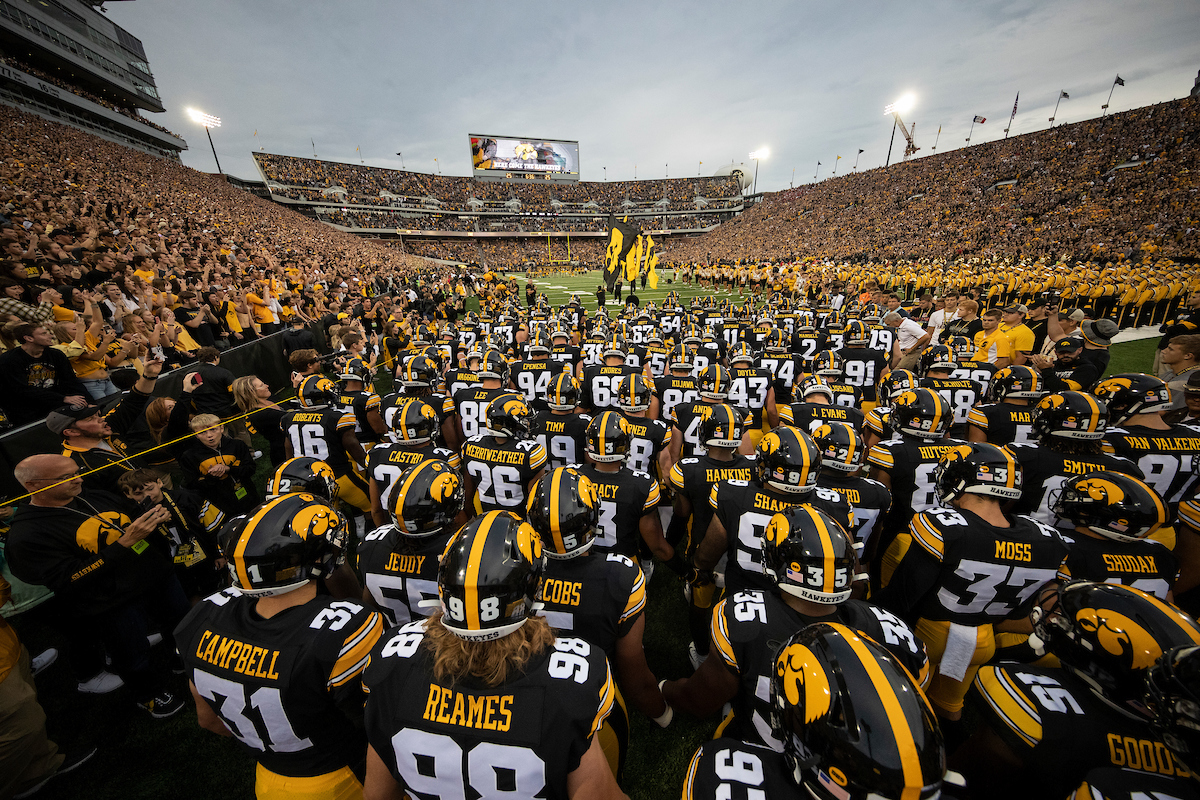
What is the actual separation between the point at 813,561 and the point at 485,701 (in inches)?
64.0

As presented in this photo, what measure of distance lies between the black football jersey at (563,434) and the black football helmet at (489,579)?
3176 millimetres

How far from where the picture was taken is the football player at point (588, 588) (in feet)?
8.52

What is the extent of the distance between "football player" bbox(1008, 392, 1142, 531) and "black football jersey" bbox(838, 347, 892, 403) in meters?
4.15

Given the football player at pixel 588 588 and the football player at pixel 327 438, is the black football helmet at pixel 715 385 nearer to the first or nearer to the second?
the football player at pixel 588 588

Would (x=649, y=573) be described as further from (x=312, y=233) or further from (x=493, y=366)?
(x=312, y=233)

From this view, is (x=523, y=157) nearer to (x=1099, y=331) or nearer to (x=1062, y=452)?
(x=1099, y=331)

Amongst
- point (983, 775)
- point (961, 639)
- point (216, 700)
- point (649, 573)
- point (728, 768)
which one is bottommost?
point (649, 573)

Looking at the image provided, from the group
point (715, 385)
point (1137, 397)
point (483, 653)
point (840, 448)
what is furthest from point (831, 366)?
point (483, 653)

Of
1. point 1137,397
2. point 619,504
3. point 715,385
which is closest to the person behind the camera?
point 619,504

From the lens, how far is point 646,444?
525 centimetres

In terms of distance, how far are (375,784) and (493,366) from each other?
6.25 meters

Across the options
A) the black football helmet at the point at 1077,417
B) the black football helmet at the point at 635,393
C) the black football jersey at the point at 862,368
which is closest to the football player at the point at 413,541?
the black football helmet at the point at 635,393

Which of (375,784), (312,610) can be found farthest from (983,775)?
(312,610)

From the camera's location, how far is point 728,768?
1608mm
